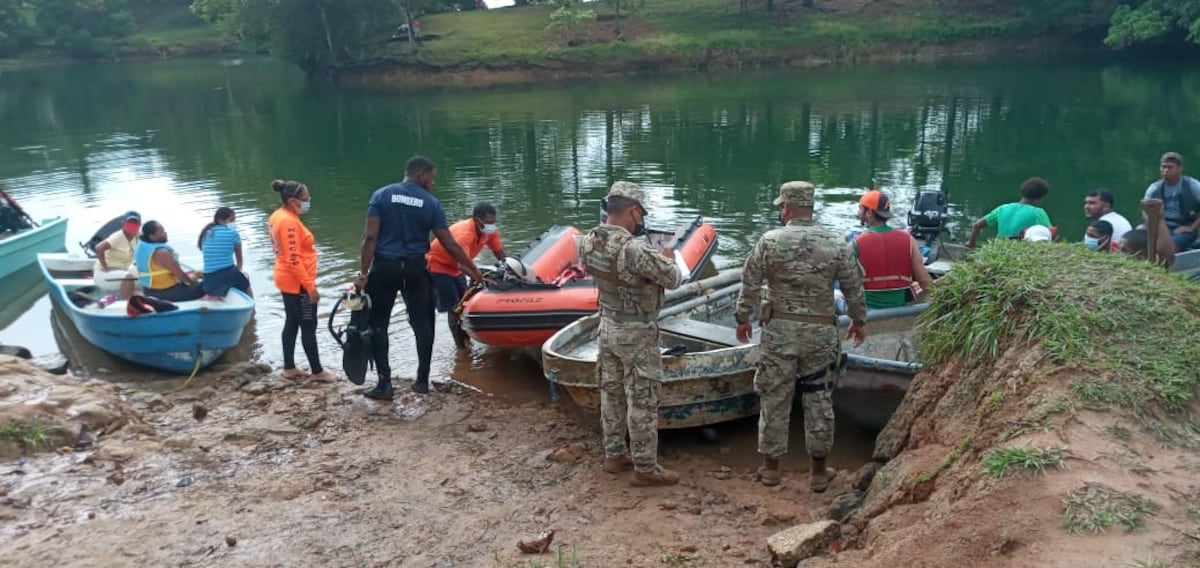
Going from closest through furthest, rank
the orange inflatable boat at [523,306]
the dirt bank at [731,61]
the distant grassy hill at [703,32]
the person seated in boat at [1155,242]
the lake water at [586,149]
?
the person seated in boat at [1155,242] < the orange inflatable boat at [523,306] < the lake water at [586,149] < the dirt bank at [731,61] < the distant grassy hill at [703,32]

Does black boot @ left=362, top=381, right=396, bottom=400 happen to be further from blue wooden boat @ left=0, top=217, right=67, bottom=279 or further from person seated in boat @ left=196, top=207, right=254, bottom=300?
blue wooden boat @ left=0, top=217, right=67, bottom=279

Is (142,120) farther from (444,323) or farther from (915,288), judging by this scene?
(915,288)

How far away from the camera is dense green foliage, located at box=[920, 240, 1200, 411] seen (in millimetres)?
3639

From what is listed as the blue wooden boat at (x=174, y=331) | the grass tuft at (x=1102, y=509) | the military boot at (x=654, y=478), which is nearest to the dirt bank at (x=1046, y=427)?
the grass tuft at (x=1102, y=509)

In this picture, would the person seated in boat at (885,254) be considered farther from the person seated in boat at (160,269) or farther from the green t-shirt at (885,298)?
the person seated in boat at (160,269)

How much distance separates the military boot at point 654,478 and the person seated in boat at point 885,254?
5.57ft

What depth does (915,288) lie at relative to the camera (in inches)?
221

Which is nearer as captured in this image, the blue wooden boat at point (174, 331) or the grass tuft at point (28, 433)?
the grass tuft at point (28, 433)

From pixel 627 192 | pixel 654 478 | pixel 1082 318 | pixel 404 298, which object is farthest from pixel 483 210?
pixel 1082 318

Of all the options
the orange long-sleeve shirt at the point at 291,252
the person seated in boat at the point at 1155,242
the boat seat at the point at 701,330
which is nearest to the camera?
the person seated in boat at the point at 1155,242

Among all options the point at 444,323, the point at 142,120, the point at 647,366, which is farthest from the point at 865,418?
the point at 142,120

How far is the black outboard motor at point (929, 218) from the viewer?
870 cm

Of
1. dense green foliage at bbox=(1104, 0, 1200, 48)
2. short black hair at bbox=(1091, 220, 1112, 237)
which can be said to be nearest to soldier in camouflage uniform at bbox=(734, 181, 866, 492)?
short black hair at bbox=(1091, 220, 1112, 237)

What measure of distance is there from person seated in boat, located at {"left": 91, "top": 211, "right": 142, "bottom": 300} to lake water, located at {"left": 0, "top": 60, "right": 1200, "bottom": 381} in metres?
0.70
